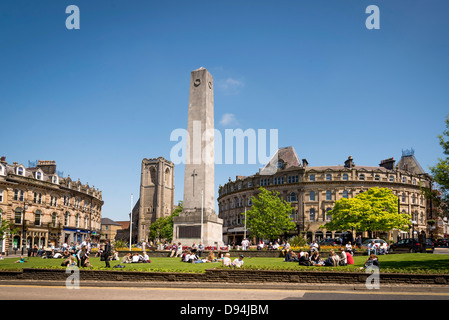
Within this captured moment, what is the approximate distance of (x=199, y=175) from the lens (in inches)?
1369

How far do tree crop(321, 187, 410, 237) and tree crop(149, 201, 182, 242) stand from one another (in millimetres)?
49816

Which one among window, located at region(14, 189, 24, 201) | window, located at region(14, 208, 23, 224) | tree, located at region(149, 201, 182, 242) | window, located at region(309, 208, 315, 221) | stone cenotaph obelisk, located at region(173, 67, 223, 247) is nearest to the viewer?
stone cenotaph obelisk, located at region(173, 67, 223, 247)

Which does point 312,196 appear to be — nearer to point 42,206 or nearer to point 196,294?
point 42,206

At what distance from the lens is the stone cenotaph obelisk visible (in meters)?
33.8

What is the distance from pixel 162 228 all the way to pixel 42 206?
47844mm

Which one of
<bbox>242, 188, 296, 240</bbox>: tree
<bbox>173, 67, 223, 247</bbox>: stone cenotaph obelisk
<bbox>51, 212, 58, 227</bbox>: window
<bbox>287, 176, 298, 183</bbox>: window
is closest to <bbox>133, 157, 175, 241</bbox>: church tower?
<bbox>51, 212, 58, 227</bbox>: window

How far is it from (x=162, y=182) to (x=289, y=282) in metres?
116

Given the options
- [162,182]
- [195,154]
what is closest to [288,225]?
[195,154]

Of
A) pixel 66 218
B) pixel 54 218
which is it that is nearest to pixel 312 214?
pixel 66 218

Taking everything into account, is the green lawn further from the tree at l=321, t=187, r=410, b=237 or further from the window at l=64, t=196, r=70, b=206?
the window at l=64, t=196, r=70, b=206

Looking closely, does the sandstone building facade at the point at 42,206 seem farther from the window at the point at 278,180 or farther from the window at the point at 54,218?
the window at the point at 278,180

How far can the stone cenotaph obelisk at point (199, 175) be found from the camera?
3384 centimetres

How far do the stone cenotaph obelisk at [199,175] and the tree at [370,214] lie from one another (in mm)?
30352

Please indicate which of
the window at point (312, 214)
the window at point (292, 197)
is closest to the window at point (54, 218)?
the window at point (292, 197)
